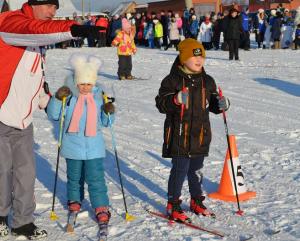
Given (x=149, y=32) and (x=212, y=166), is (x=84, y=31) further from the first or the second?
(x=149, y=32)

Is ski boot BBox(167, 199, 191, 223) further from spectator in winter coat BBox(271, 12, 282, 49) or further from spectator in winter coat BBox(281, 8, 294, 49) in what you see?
spectator in winter coat BBox(281, 8, 294, 49)

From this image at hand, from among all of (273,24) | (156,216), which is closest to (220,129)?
(156,216)

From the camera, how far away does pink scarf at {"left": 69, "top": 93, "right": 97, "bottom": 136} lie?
4574 mm

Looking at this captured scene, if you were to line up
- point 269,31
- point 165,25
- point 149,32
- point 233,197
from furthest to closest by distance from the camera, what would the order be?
point 149,32 → point 165,25 → point 269,31 → point 233,197

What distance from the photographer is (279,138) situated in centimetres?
805

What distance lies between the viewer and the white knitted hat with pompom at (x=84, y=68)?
4.59 meters

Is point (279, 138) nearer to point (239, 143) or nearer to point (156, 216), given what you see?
point (239, 143)

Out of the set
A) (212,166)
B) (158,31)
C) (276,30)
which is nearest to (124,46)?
(212,166)

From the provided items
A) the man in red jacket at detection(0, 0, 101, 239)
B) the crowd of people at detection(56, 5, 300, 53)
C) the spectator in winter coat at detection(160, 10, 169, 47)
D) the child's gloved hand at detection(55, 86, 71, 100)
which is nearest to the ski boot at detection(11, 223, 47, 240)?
the man in red jacket at detection(0, 0, 101, 239)

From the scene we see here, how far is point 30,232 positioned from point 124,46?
991 centimetres

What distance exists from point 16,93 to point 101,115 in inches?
31.7

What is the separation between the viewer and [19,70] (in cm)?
421

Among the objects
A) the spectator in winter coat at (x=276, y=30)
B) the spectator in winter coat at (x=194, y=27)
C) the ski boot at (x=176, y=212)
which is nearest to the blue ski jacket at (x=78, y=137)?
the ski boot at (x=176, y=212)

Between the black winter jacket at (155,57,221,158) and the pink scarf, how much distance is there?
1.91 feet
